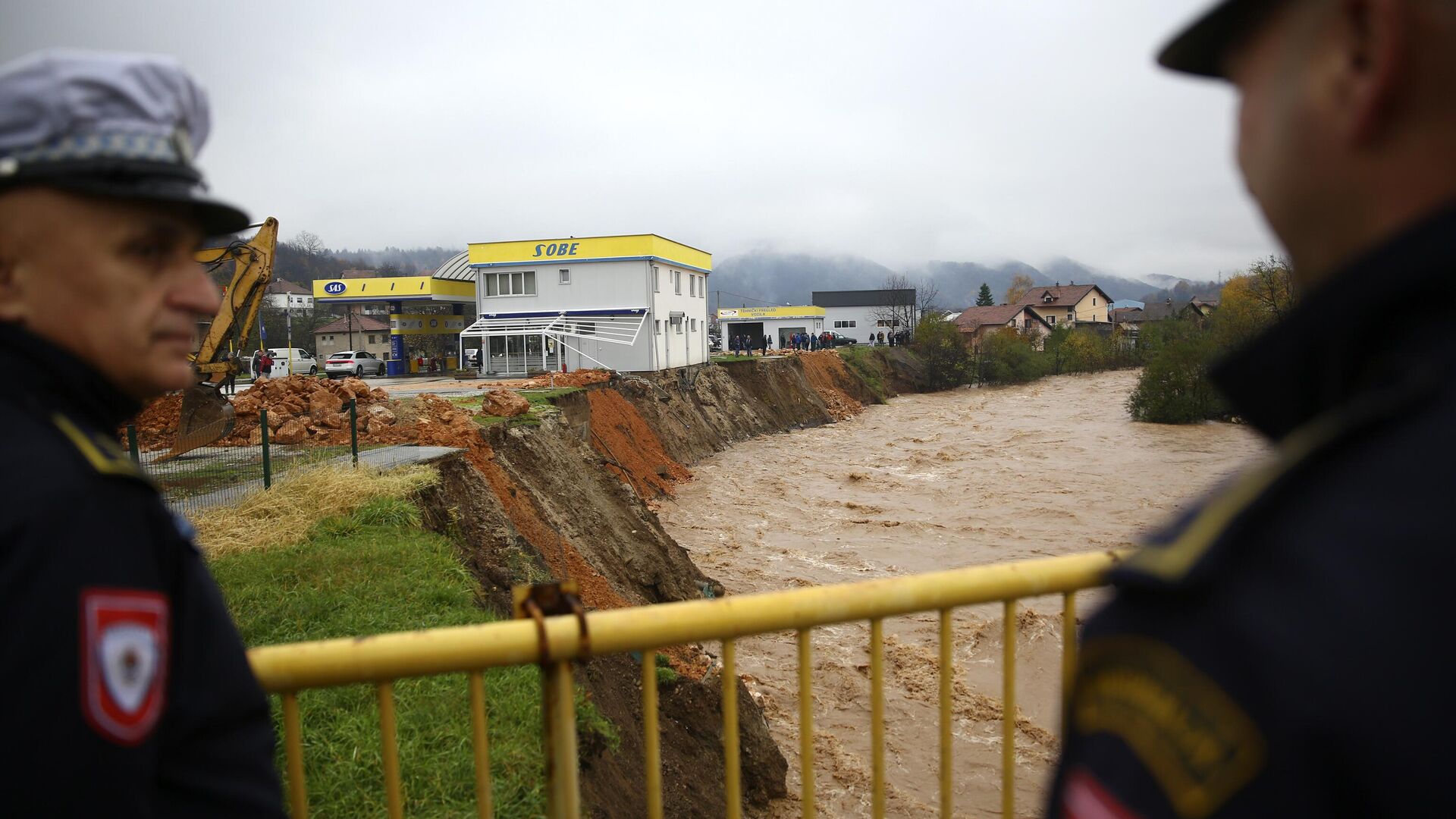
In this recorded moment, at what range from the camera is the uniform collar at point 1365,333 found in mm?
806

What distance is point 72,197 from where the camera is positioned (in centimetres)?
139

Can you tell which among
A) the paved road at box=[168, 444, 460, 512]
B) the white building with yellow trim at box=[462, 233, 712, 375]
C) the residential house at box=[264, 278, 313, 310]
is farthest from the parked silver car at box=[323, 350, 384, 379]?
the residential house at box=[264, 278, 313, 310]

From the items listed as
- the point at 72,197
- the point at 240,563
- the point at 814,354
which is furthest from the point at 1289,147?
the point at 814,354

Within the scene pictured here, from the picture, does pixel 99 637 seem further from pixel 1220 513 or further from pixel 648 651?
pixel 1220 513

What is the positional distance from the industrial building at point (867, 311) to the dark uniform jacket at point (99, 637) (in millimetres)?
90493

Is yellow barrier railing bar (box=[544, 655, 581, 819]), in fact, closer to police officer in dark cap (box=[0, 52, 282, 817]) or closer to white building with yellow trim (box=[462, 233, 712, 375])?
police officer in dark cap (box=[0, 52, 282, 817])

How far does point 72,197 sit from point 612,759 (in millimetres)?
5806

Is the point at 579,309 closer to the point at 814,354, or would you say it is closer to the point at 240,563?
the point at 814,354

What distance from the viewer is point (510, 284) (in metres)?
42.4

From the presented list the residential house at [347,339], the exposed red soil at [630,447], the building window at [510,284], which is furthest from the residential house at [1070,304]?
the exposed red soil at [630,447]

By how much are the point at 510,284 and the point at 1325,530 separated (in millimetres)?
43561

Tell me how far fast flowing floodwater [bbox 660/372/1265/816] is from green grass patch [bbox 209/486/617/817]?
3.60 meters

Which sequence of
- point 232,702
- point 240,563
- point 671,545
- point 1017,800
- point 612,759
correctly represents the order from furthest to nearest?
point 671,545, point 1017,800, point 240,563, point 612,759, point 232,702

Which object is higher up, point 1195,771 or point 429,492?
point 1195,771
